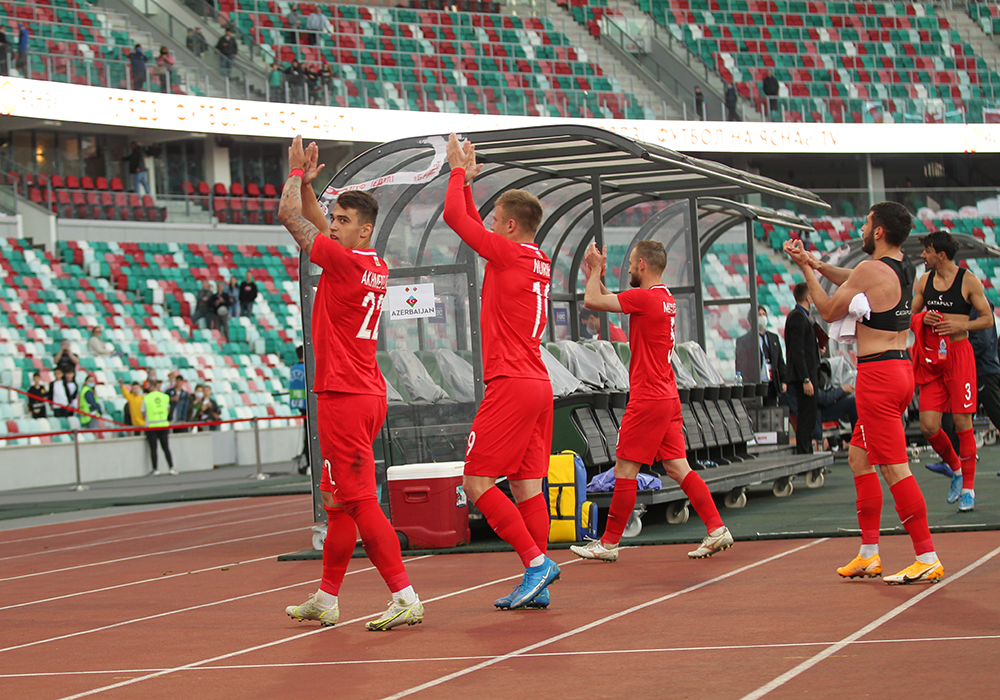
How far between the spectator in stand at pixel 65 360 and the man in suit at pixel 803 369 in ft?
45.0

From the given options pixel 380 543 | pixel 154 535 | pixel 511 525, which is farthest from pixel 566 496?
pixel 154 535

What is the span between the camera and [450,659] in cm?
521

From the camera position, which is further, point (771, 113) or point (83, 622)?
point (771, 113)

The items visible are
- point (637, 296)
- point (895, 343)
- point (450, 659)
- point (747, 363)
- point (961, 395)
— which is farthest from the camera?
point (747, 363)

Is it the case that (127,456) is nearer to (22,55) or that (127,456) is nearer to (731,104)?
(22,55)

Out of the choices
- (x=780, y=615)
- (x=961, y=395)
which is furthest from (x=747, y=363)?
(x=780, y=615)

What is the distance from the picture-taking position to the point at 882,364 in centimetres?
679

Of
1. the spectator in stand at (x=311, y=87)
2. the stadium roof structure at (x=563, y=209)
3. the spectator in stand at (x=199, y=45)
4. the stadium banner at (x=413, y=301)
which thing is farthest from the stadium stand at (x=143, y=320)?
the stadium banner at (x=413, y=301)

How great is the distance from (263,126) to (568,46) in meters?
11.7

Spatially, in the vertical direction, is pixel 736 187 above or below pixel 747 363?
above

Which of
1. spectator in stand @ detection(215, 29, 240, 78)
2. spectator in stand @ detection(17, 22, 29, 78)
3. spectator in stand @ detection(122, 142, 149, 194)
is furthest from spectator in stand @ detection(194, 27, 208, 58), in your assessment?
spectator in stand @ detection(17, 22, 29, 78)

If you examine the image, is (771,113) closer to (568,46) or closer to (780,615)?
(568,46)

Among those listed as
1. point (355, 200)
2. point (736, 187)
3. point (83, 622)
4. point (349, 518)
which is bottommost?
point (83, 622)

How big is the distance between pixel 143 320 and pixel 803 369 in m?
17.3
